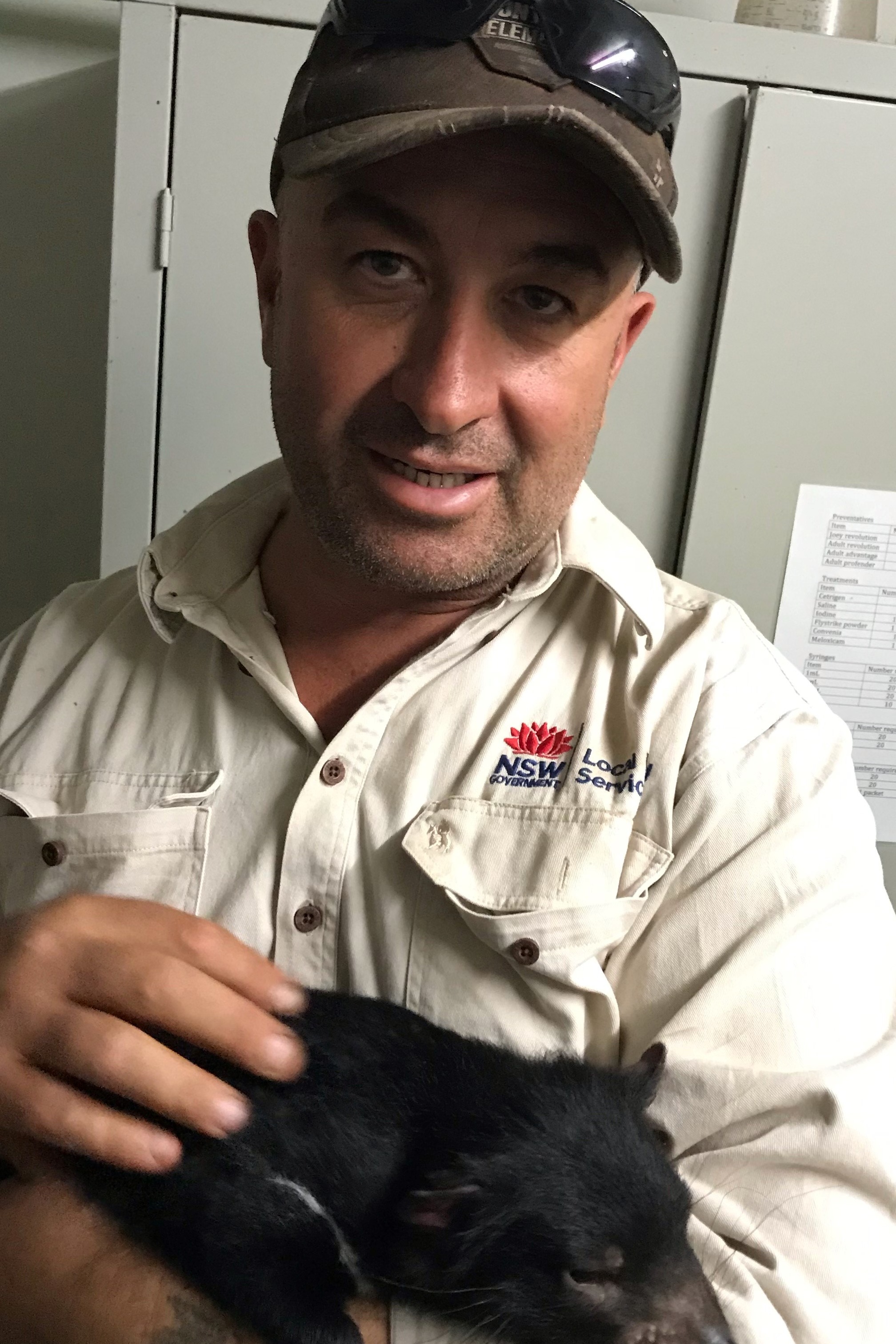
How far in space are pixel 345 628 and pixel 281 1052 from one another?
58 centimetres

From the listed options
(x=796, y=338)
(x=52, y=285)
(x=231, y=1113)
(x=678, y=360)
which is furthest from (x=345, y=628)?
(x=52, y=285)

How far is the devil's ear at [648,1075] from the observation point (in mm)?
890

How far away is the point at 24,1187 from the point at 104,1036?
0.61 ft

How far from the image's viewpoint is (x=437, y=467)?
3.56 feet

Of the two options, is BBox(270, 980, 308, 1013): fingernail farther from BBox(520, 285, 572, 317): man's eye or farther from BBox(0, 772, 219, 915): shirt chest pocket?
BBox(520, 285, 572, 317): man's eye

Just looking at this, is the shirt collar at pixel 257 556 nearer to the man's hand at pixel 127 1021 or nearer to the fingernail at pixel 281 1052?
the man's hand at pixel 127 1021

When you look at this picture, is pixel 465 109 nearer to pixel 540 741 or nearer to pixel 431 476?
pixel 431 476

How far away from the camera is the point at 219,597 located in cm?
127

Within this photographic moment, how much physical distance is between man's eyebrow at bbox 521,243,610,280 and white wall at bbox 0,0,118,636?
3.74 feet

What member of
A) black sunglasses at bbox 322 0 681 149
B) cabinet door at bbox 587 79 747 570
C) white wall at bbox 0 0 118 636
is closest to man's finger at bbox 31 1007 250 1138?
black sunglasses at bbox 322 0 681 149

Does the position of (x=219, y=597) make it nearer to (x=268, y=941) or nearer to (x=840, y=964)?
(x=268, y=941)

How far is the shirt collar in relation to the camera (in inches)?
46.3

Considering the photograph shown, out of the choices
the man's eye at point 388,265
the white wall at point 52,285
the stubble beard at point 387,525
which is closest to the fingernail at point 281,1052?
the stubble beard at point 387,525

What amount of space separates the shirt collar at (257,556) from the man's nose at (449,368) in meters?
0.22
